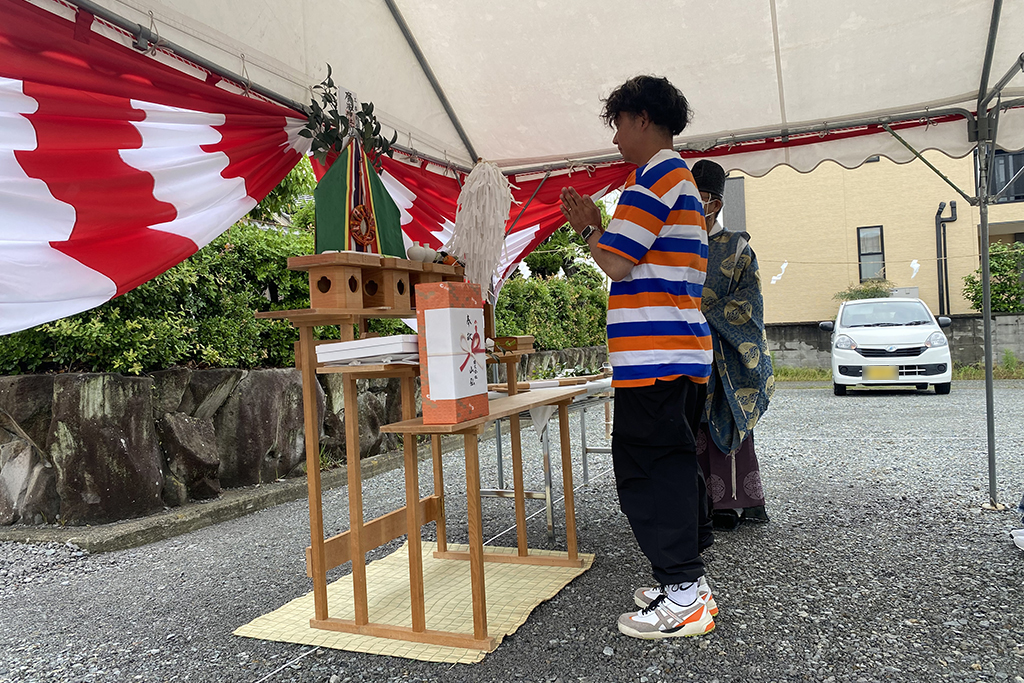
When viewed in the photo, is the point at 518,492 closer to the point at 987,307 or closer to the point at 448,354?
the point at 448,354

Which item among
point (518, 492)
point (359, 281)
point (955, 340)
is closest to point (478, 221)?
point (359, 281)

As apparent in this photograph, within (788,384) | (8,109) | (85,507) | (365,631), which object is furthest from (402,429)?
(788,384)

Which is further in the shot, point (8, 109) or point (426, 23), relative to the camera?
point (426, 23)

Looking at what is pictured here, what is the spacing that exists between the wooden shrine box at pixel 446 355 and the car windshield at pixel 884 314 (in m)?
9.16

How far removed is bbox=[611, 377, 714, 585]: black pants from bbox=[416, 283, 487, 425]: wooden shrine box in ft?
1.69

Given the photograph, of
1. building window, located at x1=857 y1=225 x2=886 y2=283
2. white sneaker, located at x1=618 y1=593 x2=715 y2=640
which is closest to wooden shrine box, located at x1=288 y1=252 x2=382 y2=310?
white sneaker, located at x1=618 y1=593 x2=715 y2=640

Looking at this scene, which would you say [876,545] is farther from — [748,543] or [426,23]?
[426,23]

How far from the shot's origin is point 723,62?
12.5 feet

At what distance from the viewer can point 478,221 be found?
2998 mm

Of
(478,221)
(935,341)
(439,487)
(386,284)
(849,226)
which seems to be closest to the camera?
(386,284)

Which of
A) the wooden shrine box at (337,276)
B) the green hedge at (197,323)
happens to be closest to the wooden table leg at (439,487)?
the wooden shrine box at (337,276)

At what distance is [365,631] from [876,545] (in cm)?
222

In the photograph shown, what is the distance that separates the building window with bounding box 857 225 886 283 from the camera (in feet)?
54.2

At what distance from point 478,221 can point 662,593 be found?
5.18ft
